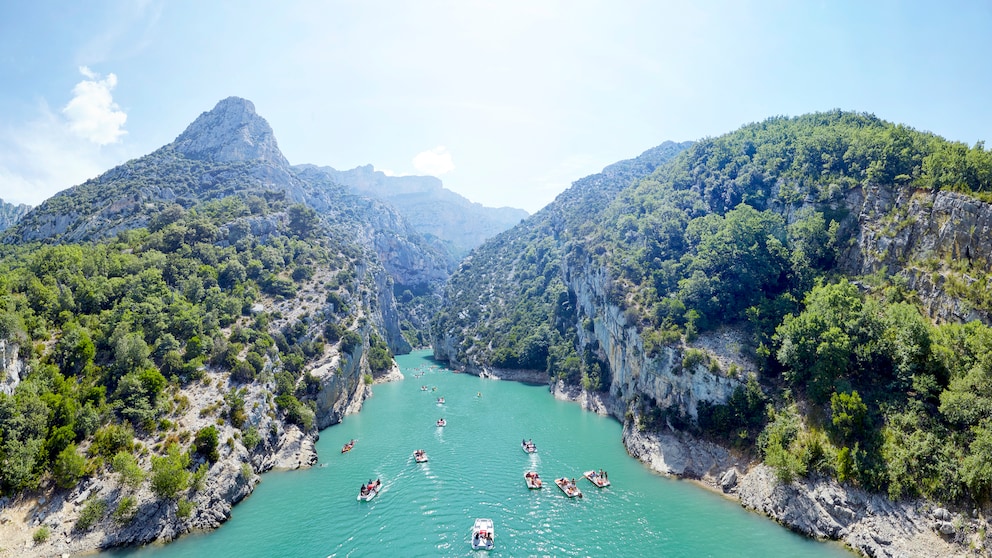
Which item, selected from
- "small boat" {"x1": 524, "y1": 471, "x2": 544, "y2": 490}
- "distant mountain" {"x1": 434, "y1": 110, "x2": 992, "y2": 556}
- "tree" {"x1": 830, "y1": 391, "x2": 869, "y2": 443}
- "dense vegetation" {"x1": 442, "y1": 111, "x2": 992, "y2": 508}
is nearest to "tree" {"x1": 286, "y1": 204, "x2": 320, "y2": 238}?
"dense vegetation" {"x1": 442, "y1": 111, "x2": 992, "y2": 508}

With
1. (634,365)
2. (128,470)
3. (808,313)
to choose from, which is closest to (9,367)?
(128,470)

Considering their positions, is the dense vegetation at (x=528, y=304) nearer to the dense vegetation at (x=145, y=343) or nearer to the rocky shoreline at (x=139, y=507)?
the dense vegetation at (x=145, y=343)

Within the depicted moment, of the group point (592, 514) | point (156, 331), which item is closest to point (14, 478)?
point (156, 331)

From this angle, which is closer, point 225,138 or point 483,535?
point 483,535

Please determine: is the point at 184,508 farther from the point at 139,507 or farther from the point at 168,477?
the point at 139,507

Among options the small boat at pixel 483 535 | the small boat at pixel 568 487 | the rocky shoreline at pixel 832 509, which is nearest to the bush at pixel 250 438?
the small boat at pixel 483 535

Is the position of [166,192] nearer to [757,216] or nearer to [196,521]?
[196,521]
